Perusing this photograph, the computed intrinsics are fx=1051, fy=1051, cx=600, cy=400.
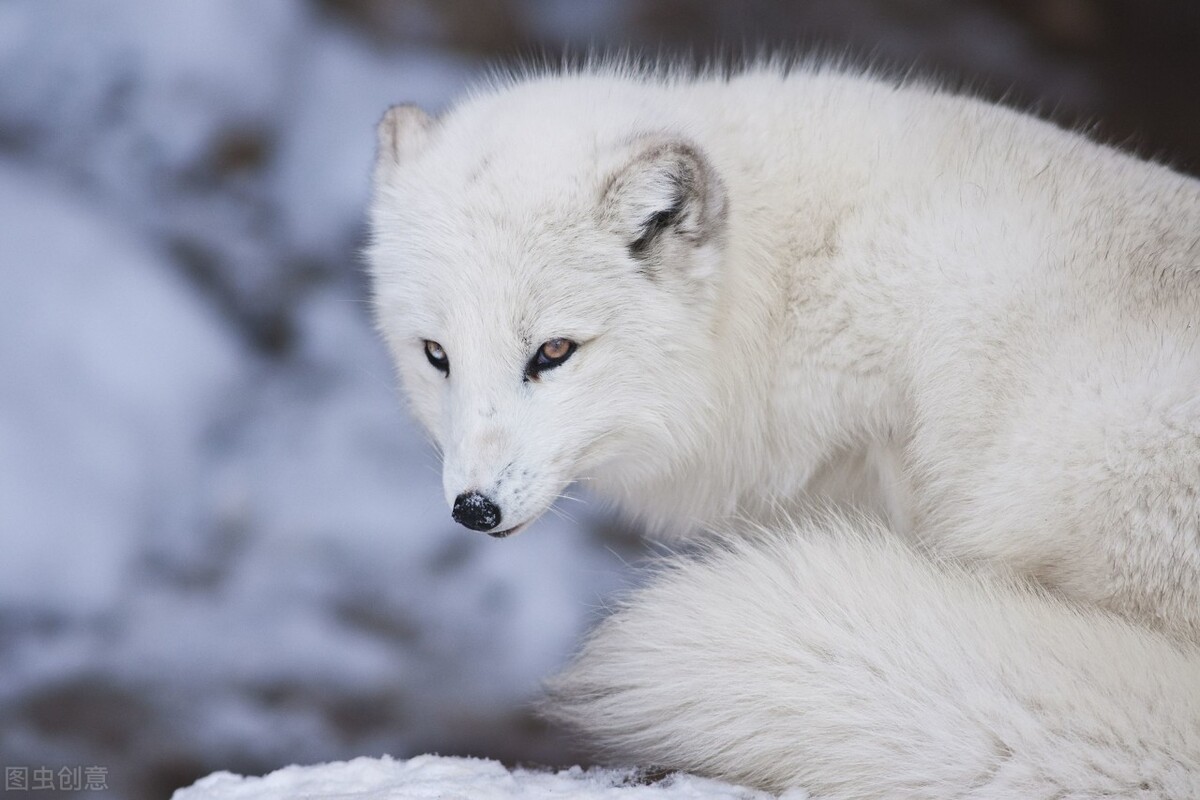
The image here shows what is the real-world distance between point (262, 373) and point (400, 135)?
966 mm

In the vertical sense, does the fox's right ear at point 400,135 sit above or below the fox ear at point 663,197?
above

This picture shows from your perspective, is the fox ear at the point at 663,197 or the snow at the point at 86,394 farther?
the snow at the point at 86,394

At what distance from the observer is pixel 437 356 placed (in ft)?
5.48

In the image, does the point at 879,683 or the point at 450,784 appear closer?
the point at 879,683

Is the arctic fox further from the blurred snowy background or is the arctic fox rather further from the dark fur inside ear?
the blurred snowy background

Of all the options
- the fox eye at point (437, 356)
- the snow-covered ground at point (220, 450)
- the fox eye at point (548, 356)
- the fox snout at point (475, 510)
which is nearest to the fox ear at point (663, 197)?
the fox eye at point (548, 356)

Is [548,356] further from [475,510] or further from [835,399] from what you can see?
[835,399]

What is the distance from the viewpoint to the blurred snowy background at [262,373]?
2.25 m

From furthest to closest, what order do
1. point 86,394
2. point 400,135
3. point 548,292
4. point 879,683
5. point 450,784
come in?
point 86,394 → point 400,135 → point 548,292 → point 450,784 → point 879,683

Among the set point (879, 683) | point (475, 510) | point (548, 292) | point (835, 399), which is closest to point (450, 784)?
point (475, 510)

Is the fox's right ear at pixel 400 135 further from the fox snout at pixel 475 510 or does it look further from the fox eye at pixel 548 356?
the fox snout at pixel 475 510

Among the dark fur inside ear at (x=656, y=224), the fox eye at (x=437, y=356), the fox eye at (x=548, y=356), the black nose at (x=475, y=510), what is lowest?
the black nose at (x=475, y=510)

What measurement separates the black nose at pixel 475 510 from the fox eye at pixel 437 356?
0.27m

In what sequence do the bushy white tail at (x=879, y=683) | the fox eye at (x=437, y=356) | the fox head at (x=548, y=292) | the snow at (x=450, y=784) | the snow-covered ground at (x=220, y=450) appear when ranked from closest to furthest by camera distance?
the bushy white tail at (x=879, y=683) → the snow at (x=450, y=784) → the fox head at (x=548, y=292) → the fox eye at (x=437, y=356) → the snow-covered ground at (x=220, y=450)
